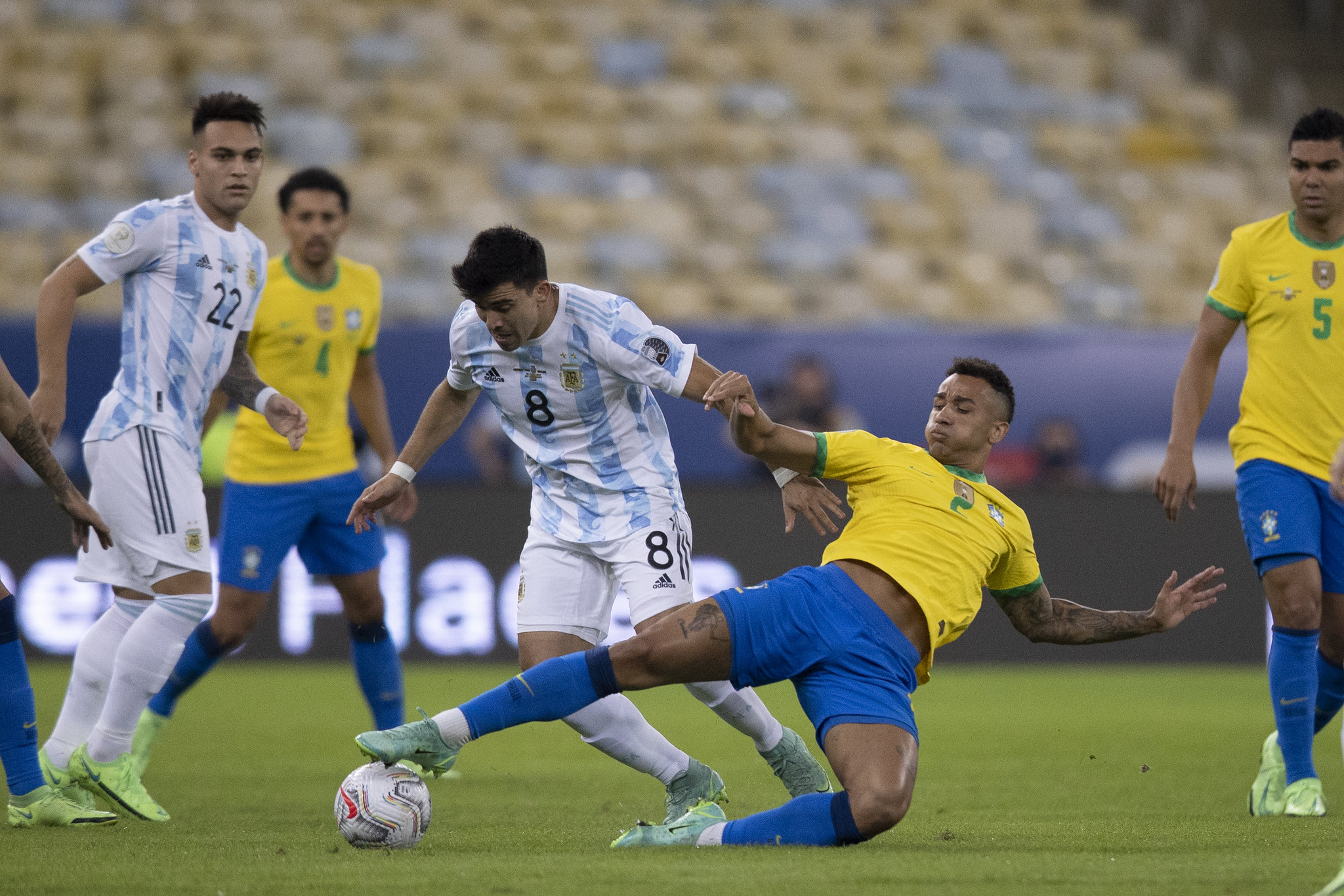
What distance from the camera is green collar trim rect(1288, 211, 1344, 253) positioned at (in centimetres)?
604

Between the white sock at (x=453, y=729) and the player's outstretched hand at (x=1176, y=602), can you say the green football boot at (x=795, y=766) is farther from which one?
the white sock at (x=453, y=729)

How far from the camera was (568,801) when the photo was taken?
6.27 m

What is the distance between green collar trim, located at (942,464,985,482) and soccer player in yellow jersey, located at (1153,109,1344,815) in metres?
0.86

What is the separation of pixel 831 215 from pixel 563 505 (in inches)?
489

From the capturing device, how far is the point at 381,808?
4793 millimetres

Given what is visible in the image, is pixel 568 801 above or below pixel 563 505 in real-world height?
below

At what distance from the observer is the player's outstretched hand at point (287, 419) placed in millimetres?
6031

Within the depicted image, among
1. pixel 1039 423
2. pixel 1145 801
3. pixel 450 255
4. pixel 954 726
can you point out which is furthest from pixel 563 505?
→ pixel 450 255

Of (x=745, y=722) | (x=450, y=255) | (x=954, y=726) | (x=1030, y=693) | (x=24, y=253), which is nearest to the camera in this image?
(x=745, y=722)

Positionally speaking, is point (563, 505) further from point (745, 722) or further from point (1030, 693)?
point (1030, 693)

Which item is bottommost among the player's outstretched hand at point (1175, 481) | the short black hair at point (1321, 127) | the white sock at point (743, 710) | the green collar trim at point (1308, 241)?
the white sock at point (743, 710)

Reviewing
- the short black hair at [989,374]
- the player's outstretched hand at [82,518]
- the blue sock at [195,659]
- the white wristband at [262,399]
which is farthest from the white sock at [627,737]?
the blue sock at [195,659]

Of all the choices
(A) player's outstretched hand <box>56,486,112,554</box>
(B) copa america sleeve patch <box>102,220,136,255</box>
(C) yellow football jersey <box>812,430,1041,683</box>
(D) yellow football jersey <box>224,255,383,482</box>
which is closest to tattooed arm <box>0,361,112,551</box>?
(A) player's outstretched hand <box>56,486,112,554</box>

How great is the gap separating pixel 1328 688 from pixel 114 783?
4450mm
